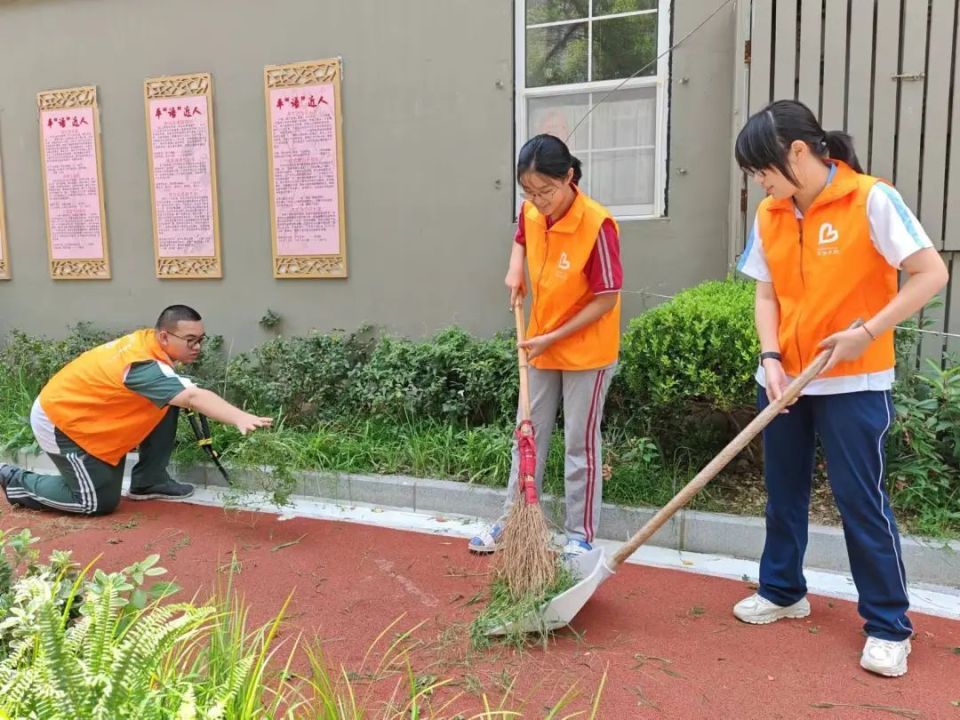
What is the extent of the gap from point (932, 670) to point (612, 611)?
1.12 m

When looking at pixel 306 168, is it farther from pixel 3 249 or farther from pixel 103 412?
pixel 3 249

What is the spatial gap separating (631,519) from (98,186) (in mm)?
5416

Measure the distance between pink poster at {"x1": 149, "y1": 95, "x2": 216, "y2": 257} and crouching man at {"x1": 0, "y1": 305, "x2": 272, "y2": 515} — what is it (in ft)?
6.93

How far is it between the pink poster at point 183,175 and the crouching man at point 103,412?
211 cm

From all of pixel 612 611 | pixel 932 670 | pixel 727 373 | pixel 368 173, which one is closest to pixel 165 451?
pixel 368 173

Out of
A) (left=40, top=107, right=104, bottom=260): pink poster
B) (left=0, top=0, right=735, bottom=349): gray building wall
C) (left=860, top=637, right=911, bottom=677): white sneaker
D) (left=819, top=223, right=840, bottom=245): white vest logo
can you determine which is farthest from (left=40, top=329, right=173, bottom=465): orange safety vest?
(left=860, top=637, right=911, bottom=677): white sneaker

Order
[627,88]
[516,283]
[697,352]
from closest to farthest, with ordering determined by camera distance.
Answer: [697,352] < [516,283] < [627,88]

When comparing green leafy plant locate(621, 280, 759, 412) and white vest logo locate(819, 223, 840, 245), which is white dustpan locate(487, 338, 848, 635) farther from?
green leafy plant locate(621, 280, 759, 412)

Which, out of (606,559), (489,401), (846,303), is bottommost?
(606,559)

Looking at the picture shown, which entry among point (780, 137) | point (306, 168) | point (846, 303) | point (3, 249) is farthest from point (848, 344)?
point (3, 249)

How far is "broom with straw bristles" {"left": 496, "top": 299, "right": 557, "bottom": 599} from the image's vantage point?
2.79m

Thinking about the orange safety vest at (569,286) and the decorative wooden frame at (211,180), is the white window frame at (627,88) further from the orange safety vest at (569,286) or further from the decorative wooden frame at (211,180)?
the decorative wooden frame at (211,180)

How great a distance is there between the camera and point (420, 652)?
8.68 ft

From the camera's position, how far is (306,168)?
18.5 ft
